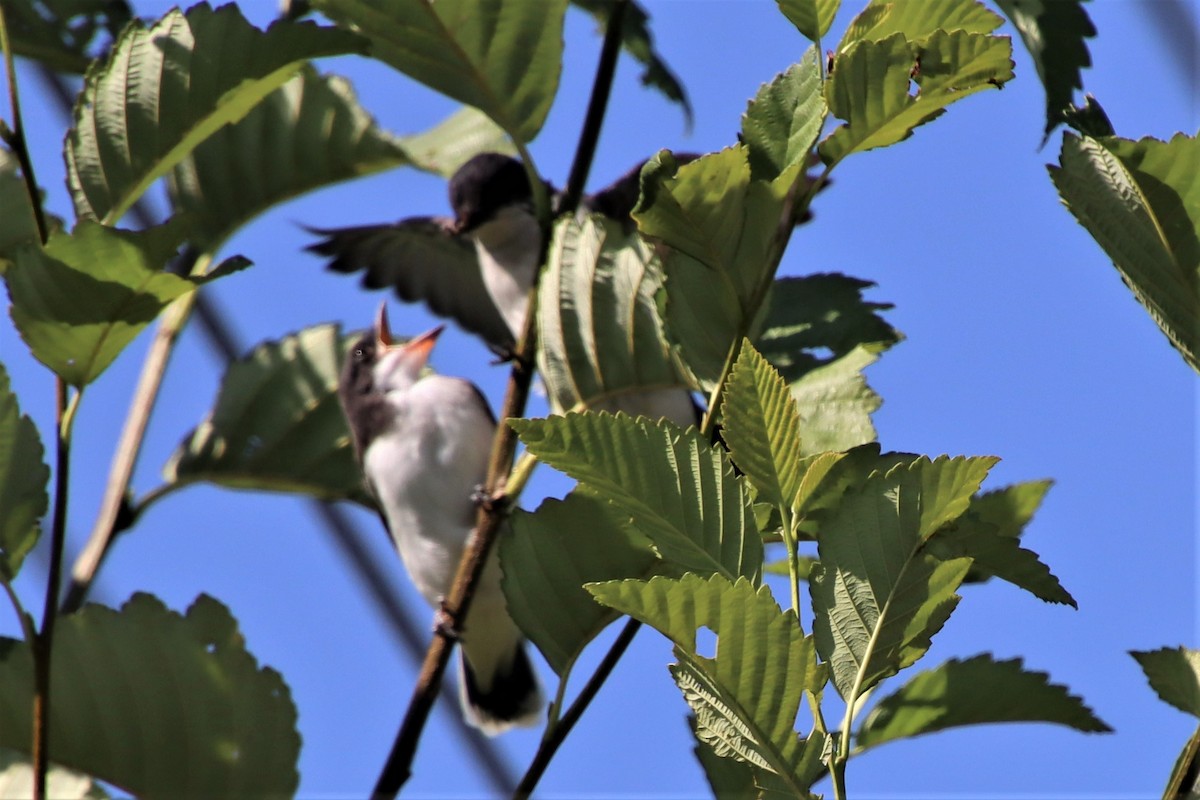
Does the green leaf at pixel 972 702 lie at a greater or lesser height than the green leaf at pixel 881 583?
lesser

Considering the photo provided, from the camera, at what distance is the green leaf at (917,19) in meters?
1.03

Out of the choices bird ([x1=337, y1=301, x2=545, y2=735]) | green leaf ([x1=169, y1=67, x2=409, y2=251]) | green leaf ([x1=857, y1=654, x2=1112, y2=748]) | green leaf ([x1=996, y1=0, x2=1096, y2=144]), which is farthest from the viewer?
bird ([x1=337, y1=301, x2=545, y2=735])

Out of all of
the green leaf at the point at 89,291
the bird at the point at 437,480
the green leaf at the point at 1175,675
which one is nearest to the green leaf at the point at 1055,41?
the green leaf at the point at 1175,675

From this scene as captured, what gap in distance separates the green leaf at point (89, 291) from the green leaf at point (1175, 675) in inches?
31.5

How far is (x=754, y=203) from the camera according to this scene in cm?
107

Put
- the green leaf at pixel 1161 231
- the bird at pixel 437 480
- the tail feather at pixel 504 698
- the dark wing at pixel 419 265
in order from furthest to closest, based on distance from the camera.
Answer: the dark wing at pixel 419 265, the tail feather at pixel 504 698, the bird at pixel 437 480, the green leaf at pixel 1161 231

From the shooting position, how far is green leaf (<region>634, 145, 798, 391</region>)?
1.04 metres

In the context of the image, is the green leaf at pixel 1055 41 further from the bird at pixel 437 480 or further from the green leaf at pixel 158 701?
the bird at pixel 437 480

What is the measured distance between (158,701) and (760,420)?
73cm

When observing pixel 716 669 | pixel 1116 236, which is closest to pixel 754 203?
pixel 1116 236

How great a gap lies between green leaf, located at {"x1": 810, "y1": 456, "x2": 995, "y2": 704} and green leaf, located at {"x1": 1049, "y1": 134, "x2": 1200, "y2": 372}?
228 millimetres

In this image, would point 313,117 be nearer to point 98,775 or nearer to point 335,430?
point 335,430

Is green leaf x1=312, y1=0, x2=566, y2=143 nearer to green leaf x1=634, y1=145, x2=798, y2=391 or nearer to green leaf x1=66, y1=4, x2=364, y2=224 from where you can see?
green leaf x1=66, y1=4, x2=364, y2=224

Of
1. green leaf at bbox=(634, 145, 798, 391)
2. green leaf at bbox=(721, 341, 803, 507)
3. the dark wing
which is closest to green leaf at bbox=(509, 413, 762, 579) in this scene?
green leaf at bbox=(721, 341, 803, 507)
